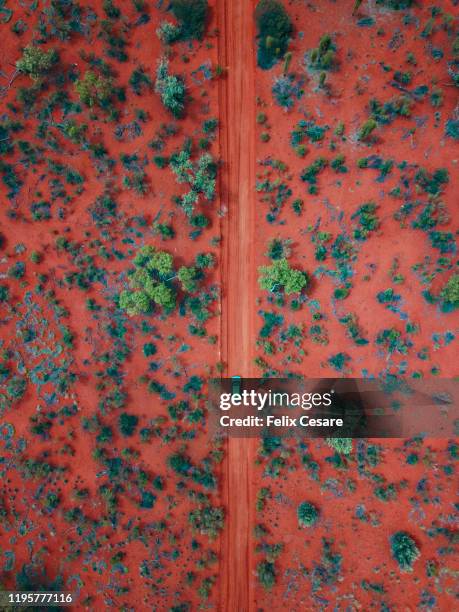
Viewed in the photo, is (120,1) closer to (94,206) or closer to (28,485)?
(94,206)

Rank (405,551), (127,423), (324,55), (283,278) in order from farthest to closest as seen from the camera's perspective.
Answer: (127,423) < (283,278) < (324,55) < (405,551)

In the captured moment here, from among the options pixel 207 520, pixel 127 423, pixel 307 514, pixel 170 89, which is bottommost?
pixel 207 520

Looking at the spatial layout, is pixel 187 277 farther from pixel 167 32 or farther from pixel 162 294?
pixel 167 32

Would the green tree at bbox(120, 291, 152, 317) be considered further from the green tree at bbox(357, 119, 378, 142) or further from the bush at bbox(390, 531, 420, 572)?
the bush at bbox(390, 531, 420, 572)

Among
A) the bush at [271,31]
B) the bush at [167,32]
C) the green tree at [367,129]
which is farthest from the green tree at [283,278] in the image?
the bush at [167,32]

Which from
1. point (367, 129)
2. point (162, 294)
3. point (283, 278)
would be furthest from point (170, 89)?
point (283, 278)

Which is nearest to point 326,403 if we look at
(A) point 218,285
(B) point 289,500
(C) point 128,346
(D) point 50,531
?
(B) point 289,500
